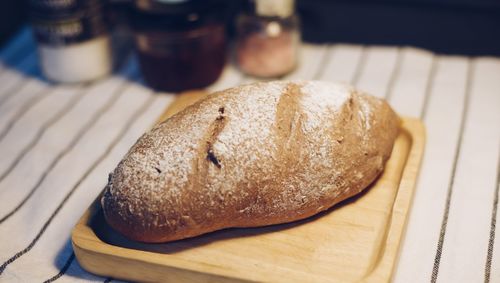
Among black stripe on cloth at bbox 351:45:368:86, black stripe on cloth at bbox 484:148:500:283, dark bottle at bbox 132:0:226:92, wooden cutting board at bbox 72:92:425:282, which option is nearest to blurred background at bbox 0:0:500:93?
dark bottle at bbox 132:0:226:92

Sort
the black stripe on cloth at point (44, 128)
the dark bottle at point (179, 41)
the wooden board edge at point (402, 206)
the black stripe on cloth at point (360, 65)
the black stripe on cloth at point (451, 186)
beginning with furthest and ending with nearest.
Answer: the black stripe on cloth at point (360, 65)
the dark bottle at point (179, 41)
the black stripe on cloth at point (44, 128)
the black stripe on cloth at point (451, 186)
the wooden board edge at point (402, 206)

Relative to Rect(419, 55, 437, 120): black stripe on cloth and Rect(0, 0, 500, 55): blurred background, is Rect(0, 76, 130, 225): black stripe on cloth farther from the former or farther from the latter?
Rect(419, 55, 437, 120): black stripe on cloth

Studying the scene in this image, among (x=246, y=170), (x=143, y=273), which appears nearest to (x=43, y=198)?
(x=143, y=273)

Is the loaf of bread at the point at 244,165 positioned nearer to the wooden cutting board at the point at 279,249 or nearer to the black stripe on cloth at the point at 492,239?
the wooden cutting board at the point at 279,249

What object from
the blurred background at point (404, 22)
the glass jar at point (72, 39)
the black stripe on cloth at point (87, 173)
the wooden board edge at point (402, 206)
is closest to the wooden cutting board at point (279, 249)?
the wooden board edge at point (402, 206)

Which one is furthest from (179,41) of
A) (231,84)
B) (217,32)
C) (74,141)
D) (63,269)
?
(63,269)

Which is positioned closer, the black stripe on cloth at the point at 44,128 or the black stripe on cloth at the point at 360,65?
the black stripe on cloth at the point at 44,128

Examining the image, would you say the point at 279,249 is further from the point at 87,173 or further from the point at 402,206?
the point at 87,173
